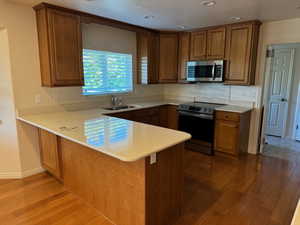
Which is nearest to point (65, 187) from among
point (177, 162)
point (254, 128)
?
point (177, 162)

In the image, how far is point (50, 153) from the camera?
283cm

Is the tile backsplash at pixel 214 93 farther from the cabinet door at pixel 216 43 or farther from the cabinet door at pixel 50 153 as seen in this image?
the cabinet door at pixel 50 153

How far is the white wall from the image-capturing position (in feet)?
9.05

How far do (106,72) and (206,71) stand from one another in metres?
1.97

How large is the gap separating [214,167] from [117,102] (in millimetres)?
2176

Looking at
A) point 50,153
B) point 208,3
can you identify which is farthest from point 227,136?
point 50,153

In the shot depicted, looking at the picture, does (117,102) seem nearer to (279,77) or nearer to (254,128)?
(254,128)

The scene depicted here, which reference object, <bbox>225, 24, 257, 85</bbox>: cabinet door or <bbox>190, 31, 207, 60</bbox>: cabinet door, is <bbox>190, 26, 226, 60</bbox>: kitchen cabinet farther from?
<bbox>225, 24, 257, 85</bbox>: cabinet door

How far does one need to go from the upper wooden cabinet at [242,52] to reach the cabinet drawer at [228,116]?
62 centimetres

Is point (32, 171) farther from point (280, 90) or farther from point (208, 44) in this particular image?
point (280, 90)

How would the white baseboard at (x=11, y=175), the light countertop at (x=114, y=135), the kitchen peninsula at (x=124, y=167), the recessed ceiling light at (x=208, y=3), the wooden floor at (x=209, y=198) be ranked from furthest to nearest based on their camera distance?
the white baseboard at (x=11, y=175) < the recessed ceiling light at (x=208, y=3) < the wooden floor at (x=209, y=198) < the kitchen peninsula at (x=124, y=167) < the light countertop at (x=114, y=135)

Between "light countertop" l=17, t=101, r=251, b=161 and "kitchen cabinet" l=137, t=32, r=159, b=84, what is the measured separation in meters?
2.01

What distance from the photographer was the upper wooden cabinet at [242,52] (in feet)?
11.5

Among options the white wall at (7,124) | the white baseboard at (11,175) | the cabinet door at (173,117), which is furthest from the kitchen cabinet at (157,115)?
the white baseboard at (11,175)
